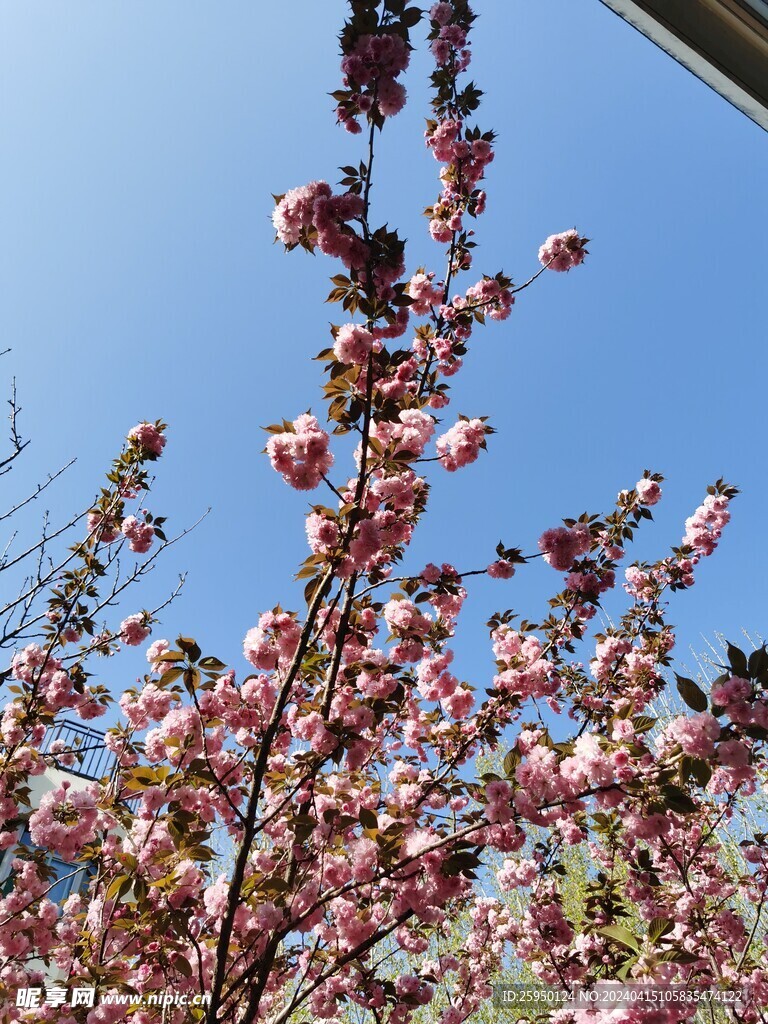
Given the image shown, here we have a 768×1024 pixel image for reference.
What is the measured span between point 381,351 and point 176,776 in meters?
1.94

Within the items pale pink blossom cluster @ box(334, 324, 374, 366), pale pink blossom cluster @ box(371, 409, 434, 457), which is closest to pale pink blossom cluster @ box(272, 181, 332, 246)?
pale pink blossom cluster @ box(334, 324, 374, 366)

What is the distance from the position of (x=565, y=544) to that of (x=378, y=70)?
236 cm

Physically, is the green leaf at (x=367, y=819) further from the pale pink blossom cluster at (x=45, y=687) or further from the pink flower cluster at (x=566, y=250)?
the pink flower cluster at (x=566, y=250)

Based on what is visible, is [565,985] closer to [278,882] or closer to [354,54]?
[278,882]

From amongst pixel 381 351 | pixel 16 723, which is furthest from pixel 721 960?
pixel 16 723

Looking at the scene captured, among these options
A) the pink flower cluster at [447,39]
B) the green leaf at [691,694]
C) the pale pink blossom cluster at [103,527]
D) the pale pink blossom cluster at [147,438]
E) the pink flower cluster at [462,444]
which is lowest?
the green leaf at [691,694]

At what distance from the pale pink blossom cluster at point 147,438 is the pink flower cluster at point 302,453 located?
2.70m

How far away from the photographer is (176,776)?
2230mm

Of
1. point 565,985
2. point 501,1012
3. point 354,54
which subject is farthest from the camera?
point 501,1012

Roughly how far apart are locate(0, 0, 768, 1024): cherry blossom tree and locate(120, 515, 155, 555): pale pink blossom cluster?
2 centimetres

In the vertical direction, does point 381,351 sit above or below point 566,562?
above

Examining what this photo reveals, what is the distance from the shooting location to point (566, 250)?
3.92m

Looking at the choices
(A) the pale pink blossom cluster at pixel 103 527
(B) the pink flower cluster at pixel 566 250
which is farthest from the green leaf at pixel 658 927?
(A) the pale pink blossom cluster at pixel 103 527

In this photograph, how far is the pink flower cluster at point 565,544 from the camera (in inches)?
123
